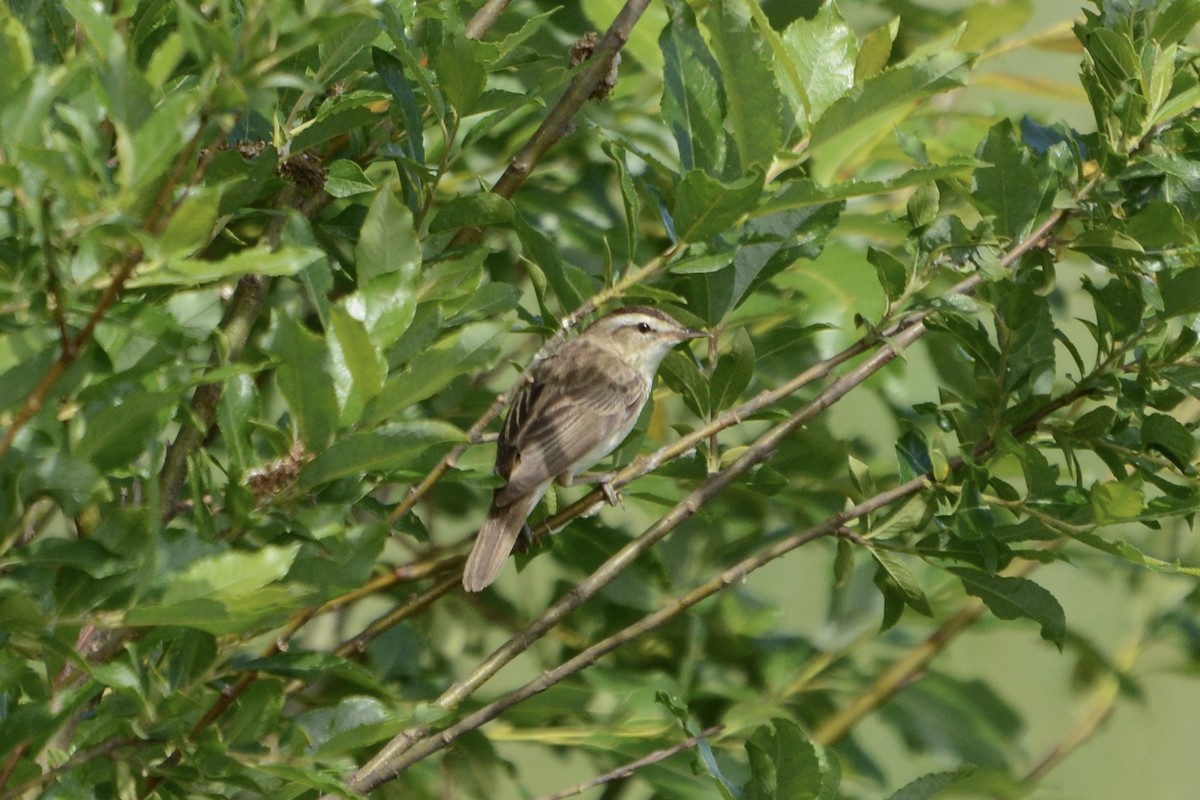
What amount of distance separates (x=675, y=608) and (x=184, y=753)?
25.7 inches

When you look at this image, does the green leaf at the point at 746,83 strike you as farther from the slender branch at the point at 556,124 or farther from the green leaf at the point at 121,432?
the green leaf at the point at 121,432

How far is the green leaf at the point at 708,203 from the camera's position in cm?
170

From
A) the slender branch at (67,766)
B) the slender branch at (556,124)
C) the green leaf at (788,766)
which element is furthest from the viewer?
the slender branch at (556,124)

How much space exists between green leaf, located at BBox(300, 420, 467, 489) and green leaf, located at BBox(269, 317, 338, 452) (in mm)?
29

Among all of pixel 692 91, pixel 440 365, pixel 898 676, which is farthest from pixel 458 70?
pixel 898 676

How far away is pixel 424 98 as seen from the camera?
192cm

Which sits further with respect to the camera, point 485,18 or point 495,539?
point 495,539

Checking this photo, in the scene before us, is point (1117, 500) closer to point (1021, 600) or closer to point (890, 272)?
point (1021, 600)

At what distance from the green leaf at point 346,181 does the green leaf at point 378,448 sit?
0.45 m

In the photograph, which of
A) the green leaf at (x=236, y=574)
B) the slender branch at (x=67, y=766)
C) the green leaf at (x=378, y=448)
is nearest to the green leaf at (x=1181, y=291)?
the green leaf at (x=378, y=448)

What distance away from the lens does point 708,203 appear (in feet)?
5.73

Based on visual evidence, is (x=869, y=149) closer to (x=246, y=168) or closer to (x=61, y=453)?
(x=246, y=168)

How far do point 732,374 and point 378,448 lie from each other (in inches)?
29.2

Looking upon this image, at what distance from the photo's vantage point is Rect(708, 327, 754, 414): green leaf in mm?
2023
